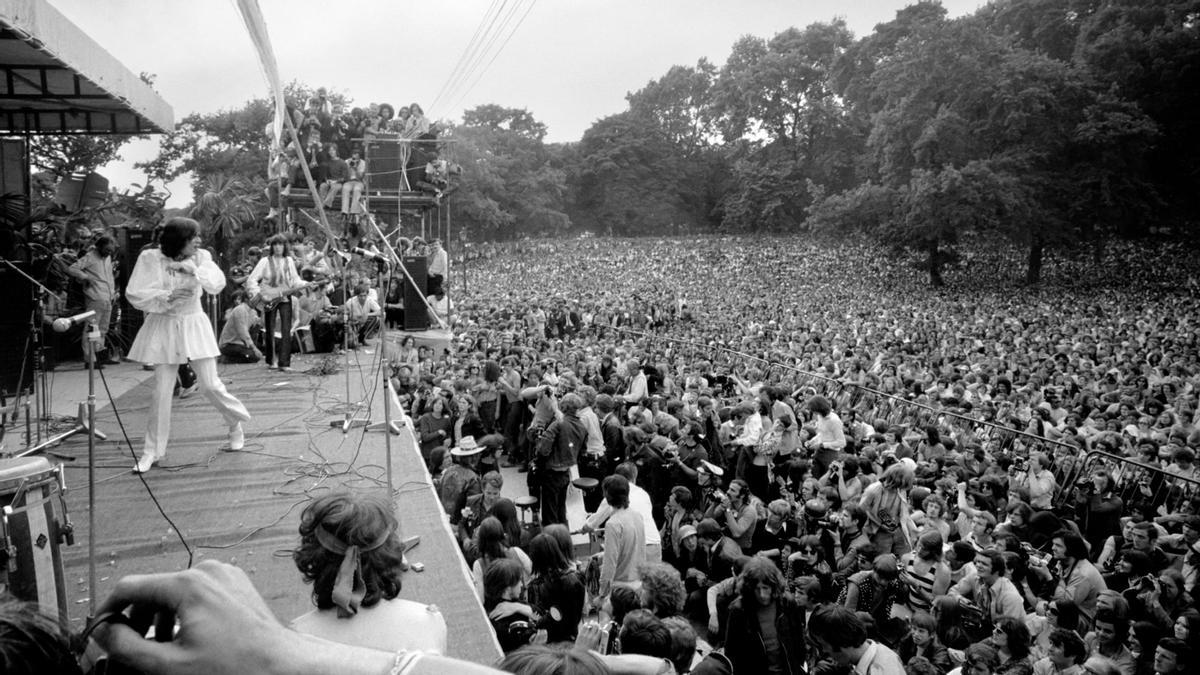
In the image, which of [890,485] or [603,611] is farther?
[890,485]

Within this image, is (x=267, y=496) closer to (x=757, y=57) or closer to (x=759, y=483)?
(x=759, y=483)

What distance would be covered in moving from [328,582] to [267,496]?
326 cm

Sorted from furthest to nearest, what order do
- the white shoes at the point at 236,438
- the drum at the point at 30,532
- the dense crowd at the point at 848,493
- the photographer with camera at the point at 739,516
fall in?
the photographer with camera at the point at 739,516
the white shoes at the point at 236,438
the dense crowd at the point at 848,493
the drum at the point at 30,532

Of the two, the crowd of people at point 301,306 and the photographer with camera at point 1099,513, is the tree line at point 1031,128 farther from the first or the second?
the photographer with camera at point 1099,513

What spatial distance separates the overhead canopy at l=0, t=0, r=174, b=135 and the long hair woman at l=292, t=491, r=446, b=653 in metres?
3.93

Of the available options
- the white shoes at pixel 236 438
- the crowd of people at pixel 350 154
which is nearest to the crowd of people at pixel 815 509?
the white shoes at pixel 236 438

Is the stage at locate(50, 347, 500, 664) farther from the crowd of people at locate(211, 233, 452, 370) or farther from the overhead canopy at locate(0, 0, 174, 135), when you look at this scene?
the overhead canopy at locate(0, 0, 174, 135)

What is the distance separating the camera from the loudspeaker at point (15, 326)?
606cm

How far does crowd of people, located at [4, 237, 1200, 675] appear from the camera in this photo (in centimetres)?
385

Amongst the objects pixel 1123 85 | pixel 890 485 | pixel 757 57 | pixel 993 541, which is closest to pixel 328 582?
pixel 890 485

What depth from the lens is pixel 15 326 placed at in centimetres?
619

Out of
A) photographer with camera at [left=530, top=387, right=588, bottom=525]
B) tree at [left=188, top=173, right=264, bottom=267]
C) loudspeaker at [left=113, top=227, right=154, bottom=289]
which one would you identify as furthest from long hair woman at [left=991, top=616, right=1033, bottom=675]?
tree at [left=188, top=173, right=264, bottom=267]

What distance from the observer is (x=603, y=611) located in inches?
179

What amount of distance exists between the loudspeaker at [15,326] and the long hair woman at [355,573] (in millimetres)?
5636
